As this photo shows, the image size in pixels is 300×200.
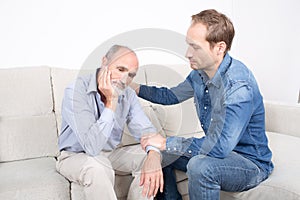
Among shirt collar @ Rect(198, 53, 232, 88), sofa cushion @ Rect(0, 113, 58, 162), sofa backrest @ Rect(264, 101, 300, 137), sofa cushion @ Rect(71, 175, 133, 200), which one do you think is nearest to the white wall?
shirt collar @ Rect(198, 53, 232, 88)

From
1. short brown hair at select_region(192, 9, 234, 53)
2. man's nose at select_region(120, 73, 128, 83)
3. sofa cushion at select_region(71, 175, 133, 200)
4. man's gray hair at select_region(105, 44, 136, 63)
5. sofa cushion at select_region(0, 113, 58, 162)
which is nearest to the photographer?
man's gray hair at select_region(105, 44, 136, 63)

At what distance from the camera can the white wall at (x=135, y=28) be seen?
5.73ft

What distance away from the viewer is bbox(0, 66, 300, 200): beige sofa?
1.21 meters

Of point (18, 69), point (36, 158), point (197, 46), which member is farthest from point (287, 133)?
point (18, 69)

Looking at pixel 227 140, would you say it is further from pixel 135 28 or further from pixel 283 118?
Result: pixel 135 28

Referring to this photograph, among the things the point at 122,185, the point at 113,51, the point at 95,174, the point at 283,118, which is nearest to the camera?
the point at 113,51

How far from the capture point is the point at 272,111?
1878 millimetres

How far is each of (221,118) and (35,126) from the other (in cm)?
89

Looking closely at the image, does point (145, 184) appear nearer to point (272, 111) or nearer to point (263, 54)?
point (272, 111)

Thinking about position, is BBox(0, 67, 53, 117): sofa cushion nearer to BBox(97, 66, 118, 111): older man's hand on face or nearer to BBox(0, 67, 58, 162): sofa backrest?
BBox(0, 67, 58, 162): sofa backrest

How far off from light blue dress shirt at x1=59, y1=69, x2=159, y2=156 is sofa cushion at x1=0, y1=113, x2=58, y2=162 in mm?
286

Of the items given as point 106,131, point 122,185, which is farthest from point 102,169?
point 122,185

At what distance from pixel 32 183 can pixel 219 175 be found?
69 cm

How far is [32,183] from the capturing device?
1226 mm
